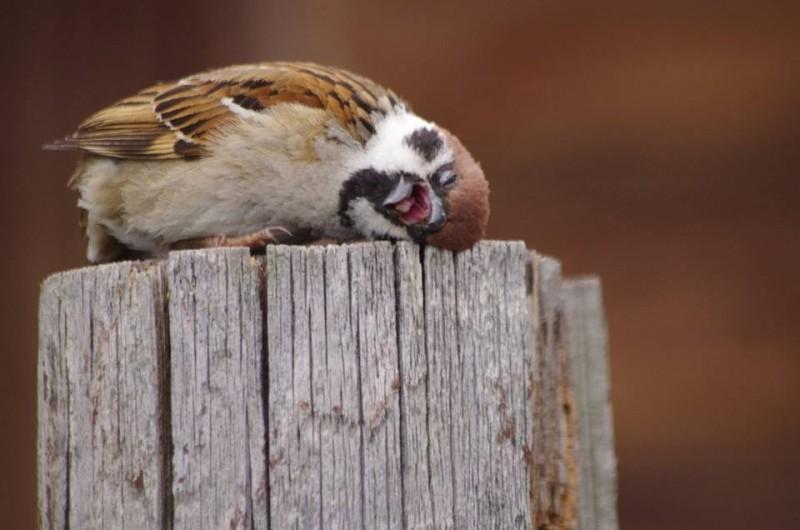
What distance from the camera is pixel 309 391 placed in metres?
2.20

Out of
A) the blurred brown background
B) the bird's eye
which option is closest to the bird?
the bird's eye

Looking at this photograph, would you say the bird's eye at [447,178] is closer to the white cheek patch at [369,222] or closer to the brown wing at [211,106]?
the white cheek patch at [369,222]

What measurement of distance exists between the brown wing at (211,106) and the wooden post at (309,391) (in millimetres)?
952

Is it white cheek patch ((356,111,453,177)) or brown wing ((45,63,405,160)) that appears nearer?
white cheek patch ((356,111,453,177))

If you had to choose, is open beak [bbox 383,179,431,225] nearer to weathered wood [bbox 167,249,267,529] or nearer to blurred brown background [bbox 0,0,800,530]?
weathered wood [bbox 167,249,267,529]

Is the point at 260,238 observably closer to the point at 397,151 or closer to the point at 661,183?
the point at 397,151

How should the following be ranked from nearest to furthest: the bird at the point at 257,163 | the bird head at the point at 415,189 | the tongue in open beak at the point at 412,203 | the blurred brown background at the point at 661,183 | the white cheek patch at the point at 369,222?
1. the bird head at the point at 415,189
2. the tongue in open beak at the point at 412,203
3. the white cheek patch at the point at 369,222
4. the bird at the point at 257,163
5. the blurred brown background at the point at 661,183

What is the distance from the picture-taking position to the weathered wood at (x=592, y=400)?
9.30ft

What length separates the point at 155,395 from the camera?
2268 mm

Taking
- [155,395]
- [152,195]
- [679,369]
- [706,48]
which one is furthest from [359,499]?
[706,48]

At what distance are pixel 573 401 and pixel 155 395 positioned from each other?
0.89 m

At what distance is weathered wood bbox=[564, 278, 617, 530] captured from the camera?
2.83 meters

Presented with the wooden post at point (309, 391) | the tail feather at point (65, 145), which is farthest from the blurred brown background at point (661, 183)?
the wooden post at point (309, 391)

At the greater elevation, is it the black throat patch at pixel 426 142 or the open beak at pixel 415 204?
the black throat patch at pixel 426 142
